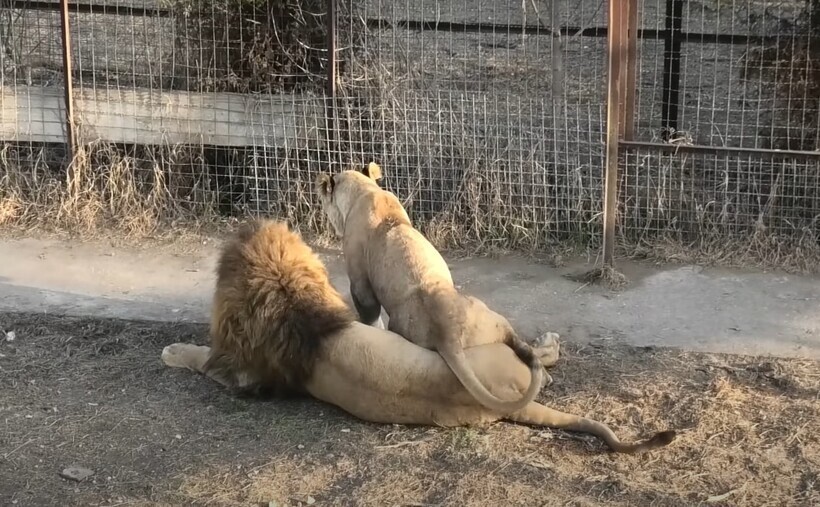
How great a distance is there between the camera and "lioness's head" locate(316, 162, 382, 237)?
211 inches

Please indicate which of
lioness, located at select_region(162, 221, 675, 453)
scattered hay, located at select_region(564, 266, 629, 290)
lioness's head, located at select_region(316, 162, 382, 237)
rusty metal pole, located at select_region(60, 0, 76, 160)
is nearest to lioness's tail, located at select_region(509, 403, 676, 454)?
lioness, located at select_region(162, 221, 675, 453)

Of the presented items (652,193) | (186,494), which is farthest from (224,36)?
(186,494)

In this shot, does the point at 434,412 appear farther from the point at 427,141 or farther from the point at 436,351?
the point at 427,141

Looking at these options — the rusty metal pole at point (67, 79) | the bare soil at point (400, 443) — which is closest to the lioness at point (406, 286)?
the bare soil at point (400, 443)

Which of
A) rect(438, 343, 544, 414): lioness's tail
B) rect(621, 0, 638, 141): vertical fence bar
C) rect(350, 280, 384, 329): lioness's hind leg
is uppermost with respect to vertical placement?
rect(621, 0, 638, 141): vertical fence bar

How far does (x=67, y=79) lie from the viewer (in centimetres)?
751

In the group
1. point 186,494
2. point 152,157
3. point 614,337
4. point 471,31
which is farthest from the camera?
point 471,31

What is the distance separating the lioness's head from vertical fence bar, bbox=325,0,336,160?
1.81m

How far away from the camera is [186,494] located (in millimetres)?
3969

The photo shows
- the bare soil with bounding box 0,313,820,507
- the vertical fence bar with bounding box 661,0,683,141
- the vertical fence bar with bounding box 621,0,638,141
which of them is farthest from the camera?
the vertical fence bar with bounding box 661,0,683,141

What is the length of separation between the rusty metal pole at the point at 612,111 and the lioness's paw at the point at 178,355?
265cm

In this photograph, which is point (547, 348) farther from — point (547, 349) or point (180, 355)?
point (180, 355)

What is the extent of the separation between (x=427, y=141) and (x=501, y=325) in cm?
300

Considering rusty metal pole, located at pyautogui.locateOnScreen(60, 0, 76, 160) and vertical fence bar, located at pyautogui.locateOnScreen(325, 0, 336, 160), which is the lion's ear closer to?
vertical fence bar, located at pyautogui.locateOnScreen(325, 0, 336, 160)
